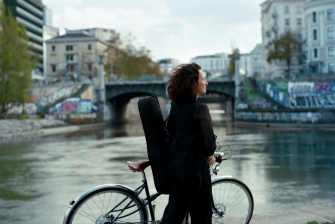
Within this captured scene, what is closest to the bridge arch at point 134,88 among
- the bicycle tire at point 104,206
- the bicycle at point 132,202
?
the bicycle at point 132,202

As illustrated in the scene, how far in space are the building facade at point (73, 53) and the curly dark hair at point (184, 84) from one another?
89452 mm

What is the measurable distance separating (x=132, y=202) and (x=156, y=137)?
0.80 m

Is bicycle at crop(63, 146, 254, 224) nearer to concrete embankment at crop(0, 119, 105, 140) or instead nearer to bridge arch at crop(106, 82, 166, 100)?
concrete embankment at crop(0, 119, 105, 140)

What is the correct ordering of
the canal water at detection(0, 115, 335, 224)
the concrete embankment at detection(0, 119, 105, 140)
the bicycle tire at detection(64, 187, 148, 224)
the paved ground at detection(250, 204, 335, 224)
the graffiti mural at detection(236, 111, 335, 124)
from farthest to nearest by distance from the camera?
the graffiti mural at detection(236, 111, 335, 124) → the concrete embankment at detection(0, 119, 105, 140) → the canal water at detection(0, 115, 335, 224) → the paved ground at detection(250, 204, 335, 224) → the bicycle tire at detection(64, 187, 148, 224)

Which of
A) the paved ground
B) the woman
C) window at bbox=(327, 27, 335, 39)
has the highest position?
window at bbox=(327, 27, 335, 39)

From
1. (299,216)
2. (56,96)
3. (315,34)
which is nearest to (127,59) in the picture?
(56,96)

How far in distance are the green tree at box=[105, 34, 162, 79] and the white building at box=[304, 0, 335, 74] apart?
27.9 meters

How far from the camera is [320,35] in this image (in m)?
61.7

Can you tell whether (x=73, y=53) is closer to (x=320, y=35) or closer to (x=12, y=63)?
(x=320, y=35)

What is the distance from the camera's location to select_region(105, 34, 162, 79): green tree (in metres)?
73.8

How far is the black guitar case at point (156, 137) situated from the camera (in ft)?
13.4

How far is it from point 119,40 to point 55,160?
63162mm

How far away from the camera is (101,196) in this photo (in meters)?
4.29

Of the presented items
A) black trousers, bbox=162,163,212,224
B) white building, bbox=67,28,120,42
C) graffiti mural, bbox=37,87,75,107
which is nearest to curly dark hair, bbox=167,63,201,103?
black trousers, bbox=162,163,212,224
